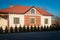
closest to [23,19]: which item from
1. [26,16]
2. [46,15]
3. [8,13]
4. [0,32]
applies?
[26,16]

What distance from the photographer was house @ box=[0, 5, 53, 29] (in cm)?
3381

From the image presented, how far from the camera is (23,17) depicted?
34500 mm

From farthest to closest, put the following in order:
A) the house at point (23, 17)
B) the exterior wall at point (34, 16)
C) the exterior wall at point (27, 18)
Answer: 1. the exterior wall at point (34, 16)
2. the house at point (23, 17)
3. the exterior wall at point (27, 18)

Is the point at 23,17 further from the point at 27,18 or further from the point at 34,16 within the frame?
the point at 34,16

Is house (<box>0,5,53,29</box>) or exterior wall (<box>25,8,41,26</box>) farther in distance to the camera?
exterior wall (<box>25,8,41,26</box>)

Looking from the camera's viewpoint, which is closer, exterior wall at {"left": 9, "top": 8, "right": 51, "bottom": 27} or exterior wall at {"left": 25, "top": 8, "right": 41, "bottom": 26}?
exterior wall at {"left": 9, "top": 8, "right": 51, "bottom": 27}

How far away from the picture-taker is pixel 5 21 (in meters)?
35.6

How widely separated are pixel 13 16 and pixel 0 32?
8.00 m

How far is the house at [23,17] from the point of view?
33.8 m

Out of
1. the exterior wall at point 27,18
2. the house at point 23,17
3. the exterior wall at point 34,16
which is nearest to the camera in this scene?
the exterior wall at point 27,18

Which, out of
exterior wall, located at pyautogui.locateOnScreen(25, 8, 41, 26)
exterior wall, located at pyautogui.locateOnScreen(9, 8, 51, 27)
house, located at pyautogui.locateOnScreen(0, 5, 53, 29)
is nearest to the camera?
exterior wall, located at pyautogui.locateOnScreen(9, 8, 51, 27)

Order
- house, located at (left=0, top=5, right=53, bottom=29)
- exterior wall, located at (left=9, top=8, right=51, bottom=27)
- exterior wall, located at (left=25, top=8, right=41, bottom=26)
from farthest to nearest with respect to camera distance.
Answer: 1. exterior wall, located at (left=25, top=8, right=41, bottom=26)
2. house, located at (left=0, top=5, right=53, bottom=29)
3. exterior wall, located at (left=9, top=8, right=51, bottom=27)

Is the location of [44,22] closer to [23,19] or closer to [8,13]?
[23,19]

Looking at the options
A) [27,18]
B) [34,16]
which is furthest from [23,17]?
[34,16]
